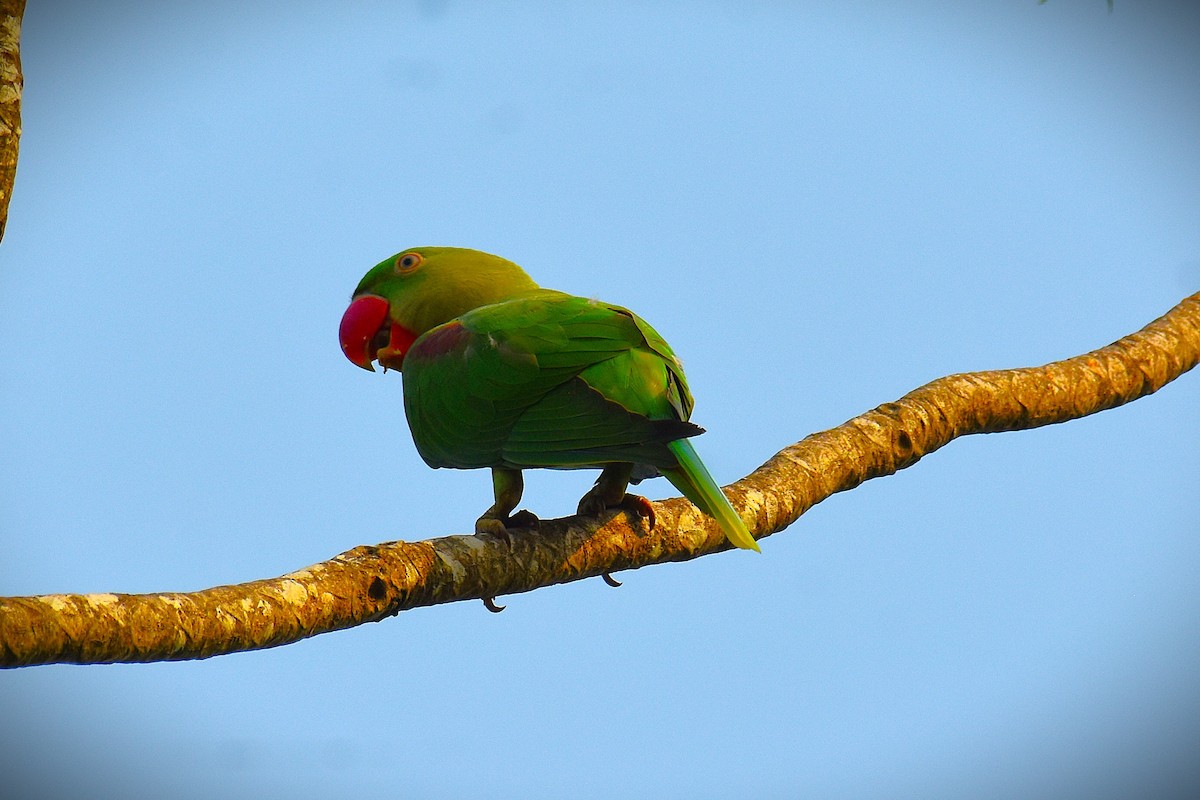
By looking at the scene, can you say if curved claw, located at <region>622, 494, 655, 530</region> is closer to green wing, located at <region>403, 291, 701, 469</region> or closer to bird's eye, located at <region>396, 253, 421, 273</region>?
green wing, located at <region>403, 291, 701, 469</region>

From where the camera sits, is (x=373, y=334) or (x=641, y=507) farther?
(x=373, y=334)

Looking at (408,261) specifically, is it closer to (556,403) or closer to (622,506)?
(556,403)

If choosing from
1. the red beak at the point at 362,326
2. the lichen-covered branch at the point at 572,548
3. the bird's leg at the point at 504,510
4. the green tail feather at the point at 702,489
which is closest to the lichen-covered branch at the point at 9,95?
the lichen-covered branch at the point at 572,548

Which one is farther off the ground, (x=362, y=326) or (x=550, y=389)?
(x=362, y=326)

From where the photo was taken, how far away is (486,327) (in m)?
4.25

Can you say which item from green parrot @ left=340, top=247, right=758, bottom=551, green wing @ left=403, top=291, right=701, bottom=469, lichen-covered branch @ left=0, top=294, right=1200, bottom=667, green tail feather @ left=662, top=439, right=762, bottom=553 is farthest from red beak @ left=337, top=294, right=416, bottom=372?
green tail feather @ left=662, top=439, right=762, bottom=553

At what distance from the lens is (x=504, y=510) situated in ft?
14.0

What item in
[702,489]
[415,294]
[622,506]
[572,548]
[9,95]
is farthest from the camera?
[415,294]

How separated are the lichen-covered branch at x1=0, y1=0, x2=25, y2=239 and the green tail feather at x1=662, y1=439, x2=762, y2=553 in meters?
2.20

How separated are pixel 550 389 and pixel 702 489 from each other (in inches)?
29.1

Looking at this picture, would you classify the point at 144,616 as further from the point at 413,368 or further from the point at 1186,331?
the point at 1186,331

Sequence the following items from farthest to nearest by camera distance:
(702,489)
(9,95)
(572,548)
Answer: (572,548) → (702,489) → (9,95)

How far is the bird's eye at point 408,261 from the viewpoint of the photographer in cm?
532

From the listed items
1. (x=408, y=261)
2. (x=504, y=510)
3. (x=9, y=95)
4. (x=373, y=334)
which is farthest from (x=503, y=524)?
(x=9, y=95)
